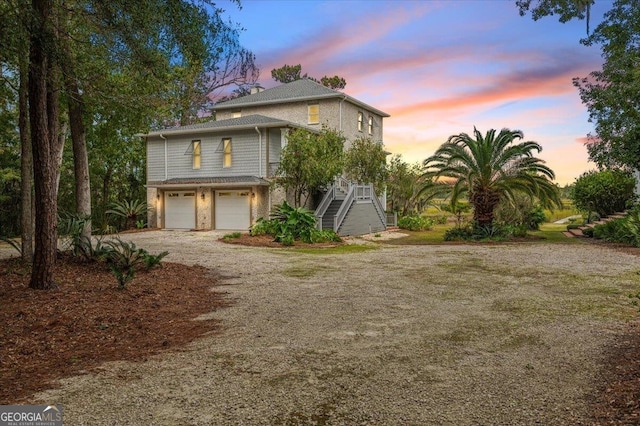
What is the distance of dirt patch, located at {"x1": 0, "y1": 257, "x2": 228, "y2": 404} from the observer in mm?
4754

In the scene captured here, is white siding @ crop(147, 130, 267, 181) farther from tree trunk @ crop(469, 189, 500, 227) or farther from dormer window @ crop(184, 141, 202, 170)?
tree trunk @ crop(469, 189, 500, 227)

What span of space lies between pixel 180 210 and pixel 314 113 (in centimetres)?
976

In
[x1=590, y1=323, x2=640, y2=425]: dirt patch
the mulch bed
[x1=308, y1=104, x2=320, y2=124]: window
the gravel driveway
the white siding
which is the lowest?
the gravel driveway

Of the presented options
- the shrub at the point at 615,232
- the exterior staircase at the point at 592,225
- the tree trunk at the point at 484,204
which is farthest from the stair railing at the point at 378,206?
the shrub at the point at 615,232

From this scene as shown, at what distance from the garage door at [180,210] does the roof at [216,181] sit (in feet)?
2.48

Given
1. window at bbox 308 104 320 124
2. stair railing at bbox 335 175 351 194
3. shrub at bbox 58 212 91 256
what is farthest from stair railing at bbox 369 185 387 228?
shrub at bbox 58 212 91 256

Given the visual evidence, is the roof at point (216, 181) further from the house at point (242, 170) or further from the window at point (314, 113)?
the window at point (314, 113)

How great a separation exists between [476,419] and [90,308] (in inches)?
226

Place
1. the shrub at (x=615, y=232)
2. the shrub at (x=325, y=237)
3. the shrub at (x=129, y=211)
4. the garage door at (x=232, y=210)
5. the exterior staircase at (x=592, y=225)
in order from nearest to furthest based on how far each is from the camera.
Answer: the shrub at (x=615, y=232) < the shrub at (x=325, y=237) < the exterior staircase at (x=592, y=225) < the garage door at (x=232, y=210) < the shrub at (x=129, y=211)

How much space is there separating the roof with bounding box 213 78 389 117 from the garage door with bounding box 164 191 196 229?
7347 millimetres

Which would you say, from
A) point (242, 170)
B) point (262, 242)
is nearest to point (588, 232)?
point (262, 242)

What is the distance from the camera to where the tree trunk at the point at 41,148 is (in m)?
7.25

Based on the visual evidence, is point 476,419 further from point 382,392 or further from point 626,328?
point 626,328

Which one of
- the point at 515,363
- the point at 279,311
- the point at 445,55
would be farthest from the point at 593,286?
the point at 445,55
